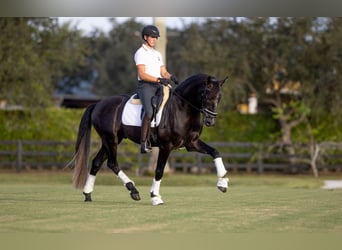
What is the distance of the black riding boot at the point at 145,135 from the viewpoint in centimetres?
1038

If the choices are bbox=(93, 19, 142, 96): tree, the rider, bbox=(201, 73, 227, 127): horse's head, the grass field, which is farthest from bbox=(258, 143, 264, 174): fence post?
bbox=(93, 19, 142, 96): tree

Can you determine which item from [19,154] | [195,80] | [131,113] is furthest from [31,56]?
[195,80]

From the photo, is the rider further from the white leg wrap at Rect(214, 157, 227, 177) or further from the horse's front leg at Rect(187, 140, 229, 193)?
the white leg wrap at Rect(214, 157, 227, 177)

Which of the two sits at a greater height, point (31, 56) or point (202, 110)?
point (202, 110)

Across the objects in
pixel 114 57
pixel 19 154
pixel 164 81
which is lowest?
pixel 19 154

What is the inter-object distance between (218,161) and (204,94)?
95 cm

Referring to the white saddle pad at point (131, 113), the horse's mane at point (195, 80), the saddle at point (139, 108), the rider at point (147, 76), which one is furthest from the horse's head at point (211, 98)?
the white saddle pad at point (131, 113)

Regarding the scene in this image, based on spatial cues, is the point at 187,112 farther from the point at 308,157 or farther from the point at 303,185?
the point at 308,157

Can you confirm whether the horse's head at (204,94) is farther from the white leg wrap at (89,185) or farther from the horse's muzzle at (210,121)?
the white leg wrap at (89,185)

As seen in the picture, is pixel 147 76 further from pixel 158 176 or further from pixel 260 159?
pixel 260 159

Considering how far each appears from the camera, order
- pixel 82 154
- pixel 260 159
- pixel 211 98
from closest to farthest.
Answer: pixel 211 98
pixel 82 154
pixel 260 159

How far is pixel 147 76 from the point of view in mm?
10328

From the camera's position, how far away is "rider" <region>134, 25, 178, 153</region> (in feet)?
33.9

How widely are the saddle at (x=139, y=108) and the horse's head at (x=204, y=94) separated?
0.23m
